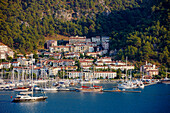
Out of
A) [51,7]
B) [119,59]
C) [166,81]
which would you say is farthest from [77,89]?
[51,7]

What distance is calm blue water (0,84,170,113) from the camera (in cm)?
5284

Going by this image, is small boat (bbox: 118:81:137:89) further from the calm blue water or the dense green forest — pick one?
the dense green forest

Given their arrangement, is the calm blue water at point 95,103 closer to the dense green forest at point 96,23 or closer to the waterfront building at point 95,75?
the waterfront building at point 95,75

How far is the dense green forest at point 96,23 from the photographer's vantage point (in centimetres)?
10412

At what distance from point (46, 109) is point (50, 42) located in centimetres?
6167

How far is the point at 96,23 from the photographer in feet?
426

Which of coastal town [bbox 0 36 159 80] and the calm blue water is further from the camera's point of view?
coastal town [bbox 0 36 159 80]

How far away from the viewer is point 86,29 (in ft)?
413

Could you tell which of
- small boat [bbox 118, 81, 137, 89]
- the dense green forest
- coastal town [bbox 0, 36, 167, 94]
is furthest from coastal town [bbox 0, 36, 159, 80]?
small boat [bbox 118, 81, 137, 89]

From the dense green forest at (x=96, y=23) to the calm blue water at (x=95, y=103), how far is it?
116 feet

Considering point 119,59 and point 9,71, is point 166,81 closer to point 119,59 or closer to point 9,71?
point 119,59

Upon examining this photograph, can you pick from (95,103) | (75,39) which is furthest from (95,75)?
(95,103)

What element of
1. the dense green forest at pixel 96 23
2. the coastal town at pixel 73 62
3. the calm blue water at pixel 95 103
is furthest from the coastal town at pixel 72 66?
the calm blue water at pixel 95 103

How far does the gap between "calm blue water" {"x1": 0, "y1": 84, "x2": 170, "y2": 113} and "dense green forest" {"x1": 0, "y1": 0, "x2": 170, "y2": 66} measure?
35275mm
